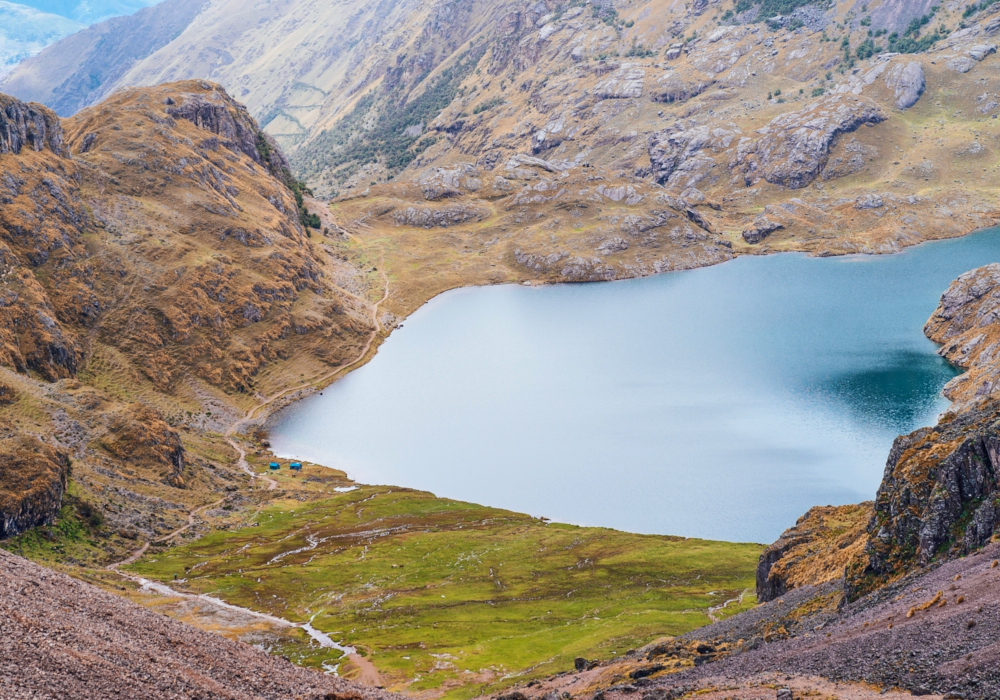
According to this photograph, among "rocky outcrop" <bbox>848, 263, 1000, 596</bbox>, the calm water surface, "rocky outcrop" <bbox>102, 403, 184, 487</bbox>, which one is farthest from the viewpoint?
"rocky outcrop" <bbox>102, 403, 184, 487</bbox>

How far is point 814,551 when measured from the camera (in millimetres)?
69750

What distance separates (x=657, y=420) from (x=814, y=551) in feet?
238

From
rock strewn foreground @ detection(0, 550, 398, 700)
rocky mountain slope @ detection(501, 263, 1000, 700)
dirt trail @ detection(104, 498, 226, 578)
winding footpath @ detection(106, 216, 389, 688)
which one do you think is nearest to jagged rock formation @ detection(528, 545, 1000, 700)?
rocky mountain slope @ detection(501, 263, 1000, 700)

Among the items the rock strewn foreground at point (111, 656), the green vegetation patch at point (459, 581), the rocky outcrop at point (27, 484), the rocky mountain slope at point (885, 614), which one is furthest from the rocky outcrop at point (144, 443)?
the rocky mountain slope at point (885, 614)

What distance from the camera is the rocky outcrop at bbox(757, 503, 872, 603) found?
63.8 metres

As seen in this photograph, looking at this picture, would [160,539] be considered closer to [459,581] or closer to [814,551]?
[459,581]

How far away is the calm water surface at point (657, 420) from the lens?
11650 cm

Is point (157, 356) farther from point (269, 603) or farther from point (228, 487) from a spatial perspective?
point (269, 603)

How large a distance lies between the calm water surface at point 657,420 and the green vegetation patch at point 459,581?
1038cm

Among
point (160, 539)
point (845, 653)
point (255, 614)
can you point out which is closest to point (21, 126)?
point (160, 539)

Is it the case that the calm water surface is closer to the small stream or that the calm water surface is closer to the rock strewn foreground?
the small stream

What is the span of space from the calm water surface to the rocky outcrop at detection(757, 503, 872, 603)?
27817 mm

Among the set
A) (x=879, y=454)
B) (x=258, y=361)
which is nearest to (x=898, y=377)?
(x=879, y=454)

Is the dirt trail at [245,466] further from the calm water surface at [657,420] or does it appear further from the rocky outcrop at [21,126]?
the rocky outcrop at [21,126]
